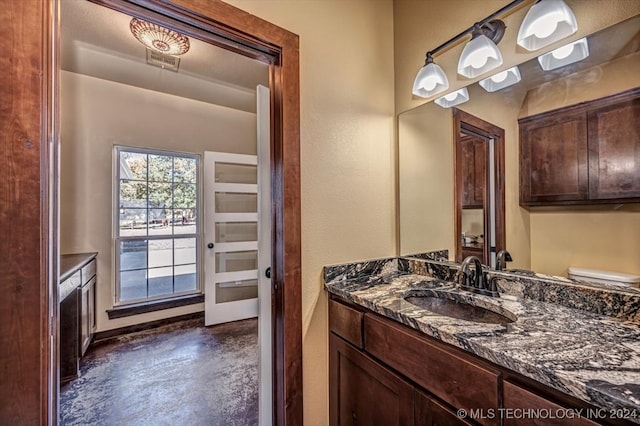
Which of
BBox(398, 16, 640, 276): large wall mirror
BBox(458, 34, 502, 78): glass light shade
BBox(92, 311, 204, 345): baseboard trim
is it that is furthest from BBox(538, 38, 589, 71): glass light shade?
BBox(92, 311, 204, 345): baseboard trim

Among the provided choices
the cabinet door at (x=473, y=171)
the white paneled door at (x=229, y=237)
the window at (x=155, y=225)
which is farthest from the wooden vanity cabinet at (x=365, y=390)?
the window at (x=155, y=225)

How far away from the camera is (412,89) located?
5.04ft

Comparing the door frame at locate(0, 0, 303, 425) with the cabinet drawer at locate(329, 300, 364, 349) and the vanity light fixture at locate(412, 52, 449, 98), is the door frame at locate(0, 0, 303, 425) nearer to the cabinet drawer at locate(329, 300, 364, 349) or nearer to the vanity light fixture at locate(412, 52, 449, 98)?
the cabinet drawer at locate(329, 300, 364, 349)

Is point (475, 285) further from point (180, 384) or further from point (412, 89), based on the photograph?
point (180, 384)

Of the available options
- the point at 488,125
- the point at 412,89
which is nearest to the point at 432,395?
the point at 488,125

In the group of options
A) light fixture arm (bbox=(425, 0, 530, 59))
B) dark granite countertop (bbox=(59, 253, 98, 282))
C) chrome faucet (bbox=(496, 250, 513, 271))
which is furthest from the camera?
dark granite countertop (bbox=(59, 253, 98, 282))

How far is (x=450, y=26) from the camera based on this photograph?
1.37 meters

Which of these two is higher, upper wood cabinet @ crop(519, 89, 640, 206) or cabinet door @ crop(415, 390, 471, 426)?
upper wood cabinet @ crop(519, 89, 640, 206)

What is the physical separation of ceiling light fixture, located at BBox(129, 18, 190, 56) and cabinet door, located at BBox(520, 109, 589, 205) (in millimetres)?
2237

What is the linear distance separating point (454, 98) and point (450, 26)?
0.35 metres

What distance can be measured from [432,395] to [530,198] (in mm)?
893

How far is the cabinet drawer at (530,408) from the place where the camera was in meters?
0.57

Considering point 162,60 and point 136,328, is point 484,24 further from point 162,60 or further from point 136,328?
point 136,328

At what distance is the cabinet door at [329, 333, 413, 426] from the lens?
37.7 inches
